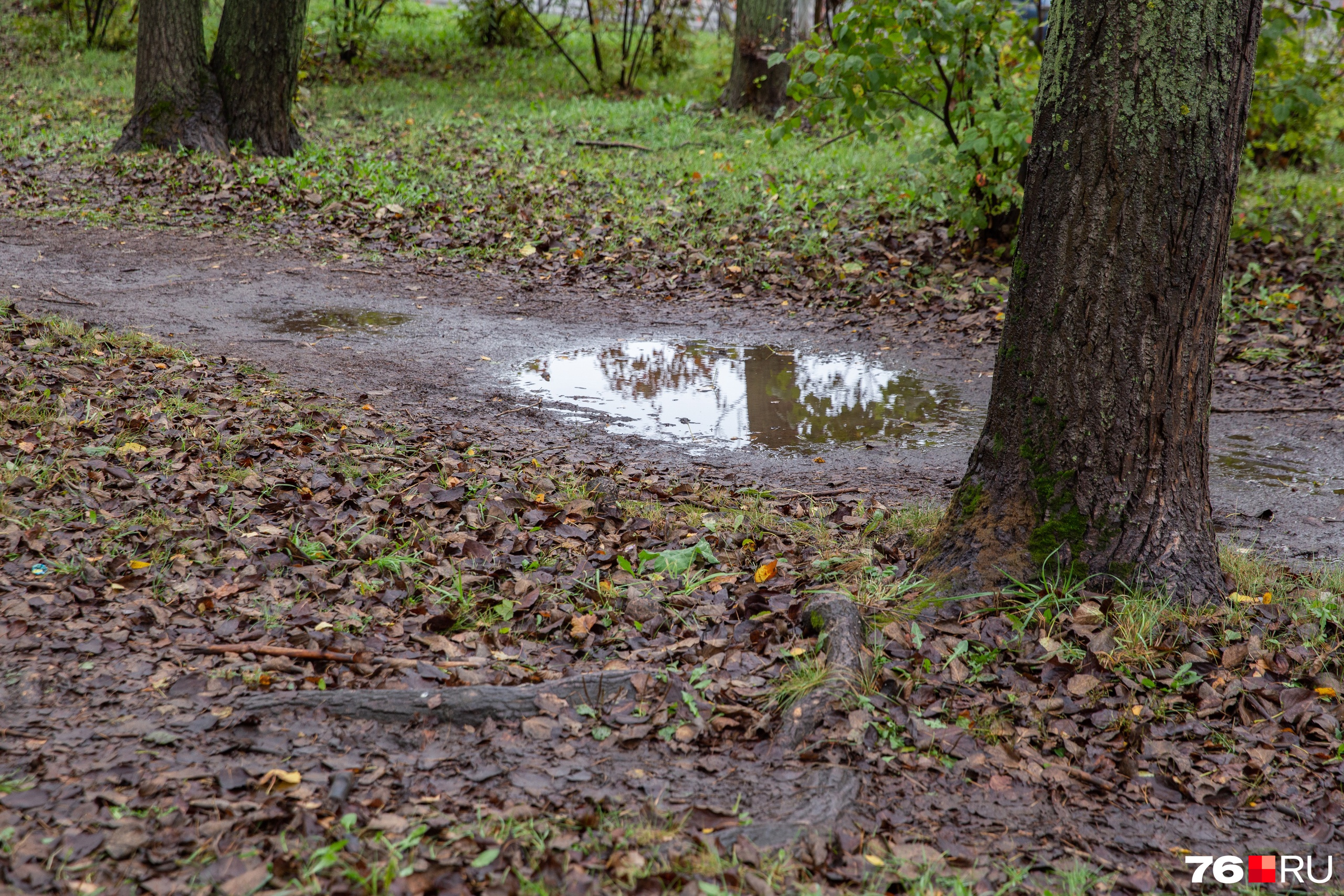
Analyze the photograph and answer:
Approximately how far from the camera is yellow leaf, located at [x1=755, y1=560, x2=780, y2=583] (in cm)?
365

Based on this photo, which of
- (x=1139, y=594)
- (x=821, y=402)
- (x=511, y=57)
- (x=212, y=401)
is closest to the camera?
(x=1139, y=594)

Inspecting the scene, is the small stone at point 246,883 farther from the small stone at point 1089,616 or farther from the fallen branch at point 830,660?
the small stone at point 1089,616

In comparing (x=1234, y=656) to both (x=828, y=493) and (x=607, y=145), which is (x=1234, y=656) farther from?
(x=607, y=145)

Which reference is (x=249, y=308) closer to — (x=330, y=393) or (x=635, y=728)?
(x=330, y=393)

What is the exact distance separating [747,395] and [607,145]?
6932mm

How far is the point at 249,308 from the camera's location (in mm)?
6984

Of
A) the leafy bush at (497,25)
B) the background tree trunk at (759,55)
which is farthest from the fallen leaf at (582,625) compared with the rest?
the leafy bush at (497,25)

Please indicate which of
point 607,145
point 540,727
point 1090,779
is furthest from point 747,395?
point 607,145

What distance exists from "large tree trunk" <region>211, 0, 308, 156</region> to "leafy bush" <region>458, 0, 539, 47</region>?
7657 millimetres

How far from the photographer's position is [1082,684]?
304 centimetres

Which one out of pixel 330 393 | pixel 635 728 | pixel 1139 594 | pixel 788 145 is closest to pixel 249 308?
pixel 330 393

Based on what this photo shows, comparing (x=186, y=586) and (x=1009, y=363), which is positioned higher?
(x=1009, y=363)

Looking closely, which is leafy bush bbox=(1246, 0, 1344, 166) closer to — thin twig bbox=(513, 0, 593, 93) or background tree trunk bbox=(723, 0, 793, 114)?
background tree trunk bbox=(723, 0, 793, 114)

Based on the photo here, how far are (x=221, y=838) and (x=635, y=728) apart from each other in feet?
3.72
